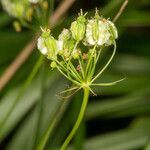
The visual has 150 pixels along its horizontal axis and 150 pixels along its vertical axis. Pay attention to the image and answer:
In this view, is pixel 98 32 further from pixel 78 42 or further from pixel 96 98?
pixel 96 98

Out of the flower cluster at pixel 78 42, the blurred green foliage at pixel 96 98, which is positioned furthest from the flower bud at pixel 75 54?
the blurred green foliage at pixel 96 98

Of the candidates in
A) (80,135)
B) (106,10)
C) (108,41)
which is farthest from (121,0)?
(108,41)

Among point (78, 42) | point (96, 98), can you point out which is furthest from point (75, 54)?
point (96, 98)

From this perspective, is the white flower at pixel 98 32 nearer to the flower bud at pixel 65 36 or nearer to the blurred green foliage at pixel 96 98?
the flower bud at pixel 65 36

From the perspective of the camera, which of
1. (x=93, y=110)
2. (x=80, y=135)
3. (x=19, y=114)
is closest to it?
(x=80, y=135)

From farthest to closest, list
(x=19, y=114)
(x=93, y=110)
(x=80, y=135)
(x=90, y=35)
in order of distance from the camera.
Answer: (x=93, y=110), (x=19, y=114), (x=80, y=135), (x=90, y=35)

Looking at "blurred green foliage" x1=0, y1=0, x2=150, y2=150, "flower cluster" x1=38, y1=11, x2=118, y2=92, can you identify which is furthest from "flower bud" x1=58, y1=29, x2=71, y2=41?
"blurred green foliage" x1=0, y1=0, x2=150, y2=150

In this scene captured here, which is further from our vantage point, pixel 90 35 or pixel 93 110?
pixel 93 110

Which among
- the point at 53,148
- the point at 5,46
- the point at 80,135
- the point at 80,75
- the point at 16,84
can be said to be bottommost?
the point at 80,75

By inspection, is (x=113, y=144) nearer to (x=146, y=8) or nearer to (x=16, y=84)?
(x=16, y=84)
